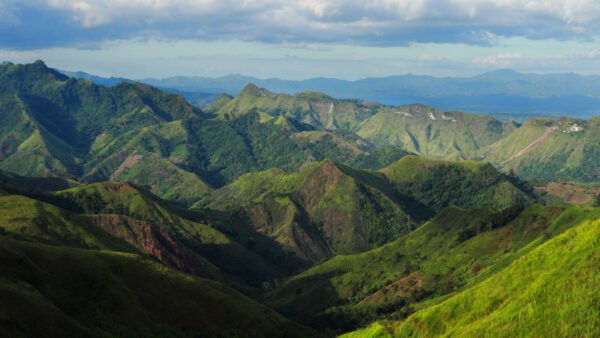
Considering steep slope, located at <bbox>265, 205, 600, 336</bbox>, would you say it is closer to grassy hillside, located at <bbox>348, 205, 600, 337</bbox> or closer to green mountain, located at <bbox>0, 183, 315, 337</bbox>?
green mountain, located at <bbox>0, 183, 315, 337</bbox>

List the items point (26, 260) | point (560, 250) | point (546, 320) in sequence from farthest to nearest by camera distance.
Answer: point (26, 260)
point (560, 250)
point (546, 320)

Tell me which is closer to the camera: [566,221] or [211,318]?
[211,318]

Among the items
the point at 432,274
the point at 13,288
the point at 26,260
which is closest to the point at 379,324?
the point at 13,288

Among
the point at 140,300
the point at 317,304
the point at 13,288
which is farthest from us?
the point at 317,304

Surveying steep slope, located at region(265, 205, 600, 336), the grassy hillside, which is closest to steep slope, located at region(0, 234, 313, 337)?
the grassy hillside

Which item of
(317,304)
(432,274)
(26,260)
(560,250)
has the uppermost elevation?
(560,250)

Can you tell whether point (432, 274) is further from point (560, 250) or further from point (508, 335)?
point (508, 335)

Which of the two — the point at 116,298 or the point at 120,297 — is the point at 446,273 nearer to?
the point at 120,297
